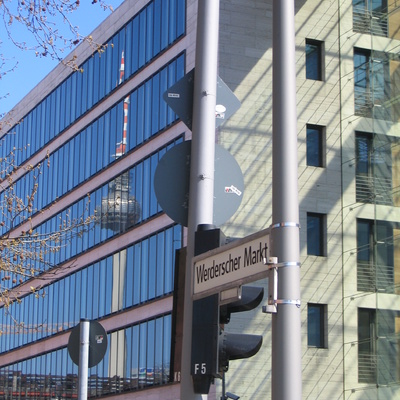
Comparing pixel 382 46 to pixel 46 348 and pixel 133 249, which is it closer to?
pixel 133 249

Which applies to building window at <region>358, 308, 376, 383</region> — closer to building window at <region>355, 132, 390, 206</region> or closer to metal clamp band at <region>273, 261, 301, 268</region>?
building window at <region>355, 132, 390, 206</region>

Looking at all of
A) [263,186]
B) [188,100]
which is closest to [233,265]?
[188,100]

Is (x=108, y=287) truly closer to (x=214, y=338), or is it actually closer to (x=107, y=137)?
(x=107, y=137)

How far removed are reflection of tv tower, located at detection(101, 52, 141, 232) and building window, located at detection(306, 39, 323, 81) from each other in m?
10.4

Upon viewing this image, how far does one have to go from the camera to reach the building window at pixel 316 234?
39.4 m

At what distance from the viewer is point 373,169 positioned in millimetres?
39125

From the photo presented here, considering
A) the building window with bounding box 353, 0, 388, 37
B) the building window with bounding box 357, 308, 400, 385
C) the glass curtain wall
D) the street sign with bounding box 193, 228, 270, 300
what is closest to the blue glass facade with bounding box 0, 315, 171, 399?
the glass curtain wall

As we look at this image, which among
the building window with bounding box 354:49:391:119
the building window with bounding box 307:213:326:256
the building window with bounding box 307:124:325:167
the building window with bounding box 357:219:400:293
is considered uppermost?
the building window with bounding box 354:49:391:119

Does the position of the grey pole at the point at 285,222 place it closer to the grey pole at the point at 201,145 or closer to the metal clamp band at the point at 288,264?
the metal clamp band at the point at 288,264

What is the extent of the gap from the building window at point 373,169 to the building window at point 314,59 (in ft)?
9.68

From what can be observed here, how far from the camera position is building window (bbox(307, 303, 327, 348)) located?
3831 cm

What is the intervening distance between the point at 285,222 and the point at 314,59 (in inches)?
1404

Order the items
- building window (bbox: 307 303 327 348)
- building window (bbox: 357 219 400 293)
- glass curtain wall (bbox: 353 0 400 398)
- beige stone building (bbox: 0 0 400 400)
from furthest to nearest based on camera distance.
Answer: building window (bbox: 307 303 327 348) → beige stone building (bbox: 0 0 400 400) → building window (bbox: 357 219 400 293) → glass curtain wall (bbox: 353 0 400 398)

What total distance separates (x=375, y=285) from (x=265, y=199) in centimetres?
530
